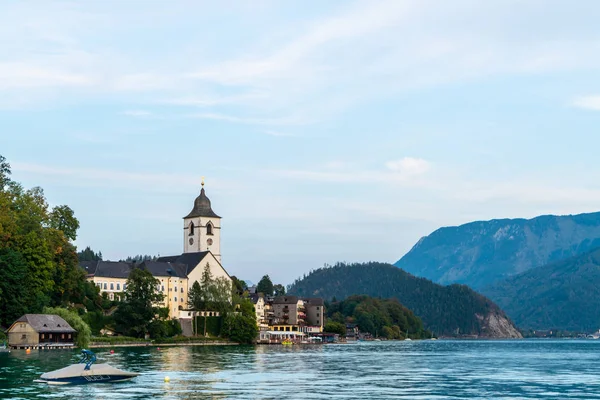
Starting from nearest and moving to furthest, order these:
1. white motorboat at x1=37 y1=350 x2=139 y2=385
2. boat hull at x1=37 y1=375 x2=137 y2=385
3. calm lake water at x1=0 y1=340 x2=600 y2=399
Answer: calm lake water at x1=0 y1=340 x2=600 y2=399 < boat hull at x1=37 y1=375 x2=137 y2=385 < white motorboat at x1=37 y1=350 x2=139 y2=385

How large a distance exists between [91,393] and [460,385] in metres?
30.1

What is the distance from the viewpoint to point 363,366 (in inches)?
3969

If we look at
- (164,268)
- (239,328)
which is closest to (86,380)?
(239,328)

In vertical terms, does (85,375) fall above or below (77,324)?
below

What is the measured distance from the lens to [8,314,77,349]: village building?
130m

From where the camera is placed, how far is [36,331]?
130m

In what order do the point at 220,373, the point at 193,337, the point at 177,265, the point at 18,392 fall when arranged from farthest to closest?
the point at 177,265, the point at 193,337, the point at 220,373, the point at 18,392

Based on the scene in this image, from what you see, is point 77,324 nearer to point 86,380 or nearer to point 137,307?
point 137,307

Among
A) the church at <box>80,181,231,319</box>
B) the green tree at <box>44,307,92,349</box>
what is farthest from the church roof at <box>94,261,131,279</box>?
the green tree at <box>44,307,92,349</box>

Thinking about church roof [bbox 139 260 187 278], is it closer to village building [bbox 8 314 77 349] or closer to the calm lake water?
village building [bbox 8 314 77 349]

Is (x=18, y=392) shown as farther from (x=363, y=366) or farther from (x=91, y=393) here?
(x=363, y=366)

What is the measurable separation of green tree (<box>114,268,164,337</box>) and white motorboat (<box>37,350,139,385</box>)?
86615 mm

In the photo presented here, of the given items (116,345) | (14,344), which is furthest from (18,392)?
(116,345)

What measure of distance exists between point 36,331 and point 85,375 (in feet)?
201
